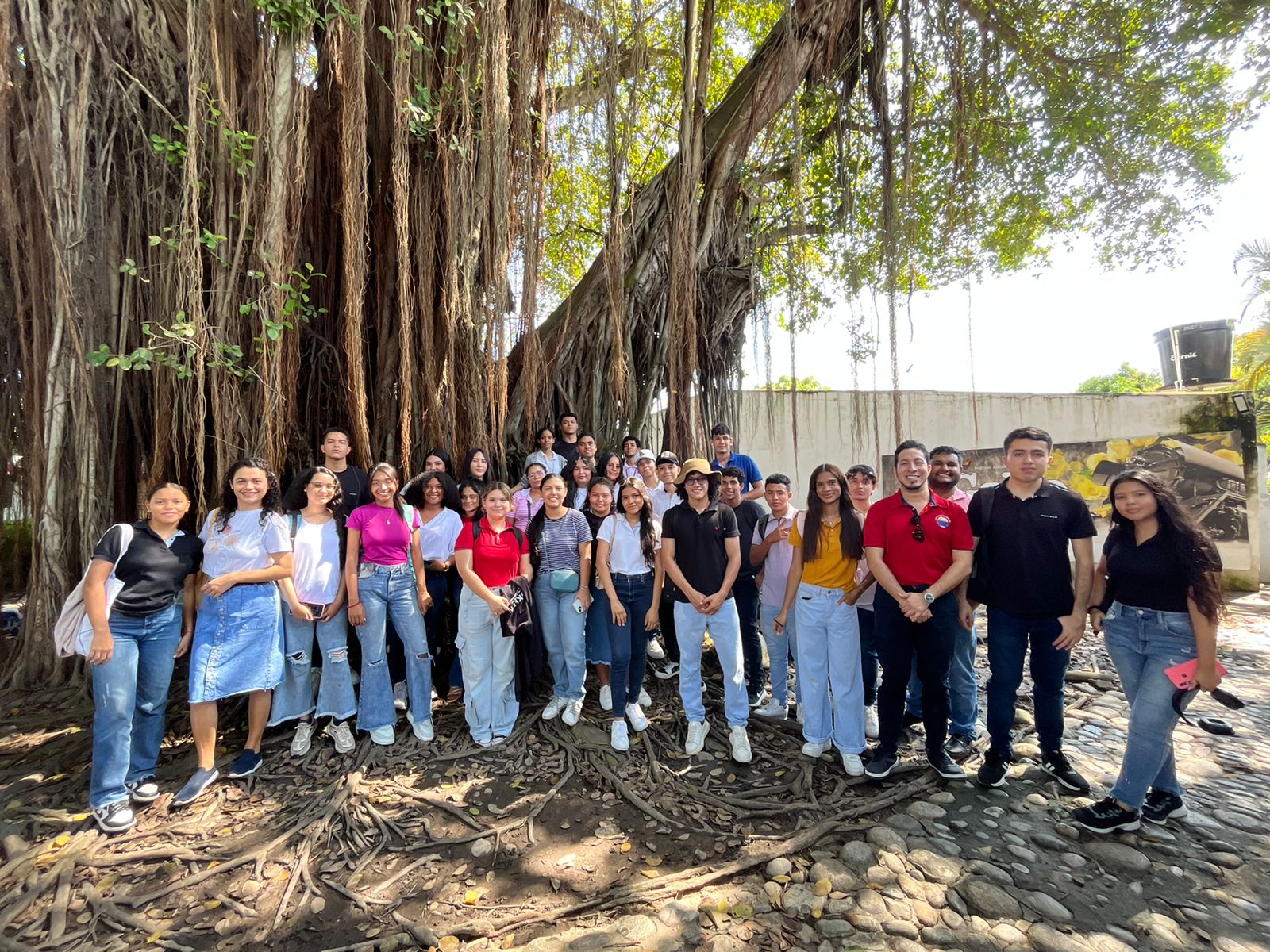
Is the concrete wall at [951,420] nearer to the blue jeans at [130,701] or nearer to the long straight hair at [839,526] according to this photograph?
the long straight hair at [839,526]

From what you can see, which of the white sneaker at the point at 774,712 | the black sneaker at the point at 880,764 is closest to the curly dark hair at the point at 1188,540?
the black sneaker at the point at 880,764

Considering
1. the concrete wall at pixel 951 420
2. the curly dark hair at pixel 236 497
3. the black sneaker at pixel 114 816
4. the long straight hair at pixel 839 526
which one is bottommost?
the black sneaker at pixel 114 816

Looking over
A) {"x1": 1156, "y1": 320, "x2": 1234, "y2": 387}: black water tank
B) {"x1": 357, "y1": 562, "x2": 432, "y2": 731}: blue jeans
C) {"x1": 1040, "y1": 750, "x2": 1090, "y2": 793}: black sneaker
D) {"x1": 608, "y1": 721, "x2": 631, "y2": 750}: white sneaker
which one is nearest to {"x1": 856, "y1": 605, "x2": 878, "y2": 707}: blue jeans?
{"x1": 1040, "y1": 750, "x2": 1090, "y2": 793}: black sneaker

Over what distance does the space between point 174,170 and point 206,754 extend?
3176mm

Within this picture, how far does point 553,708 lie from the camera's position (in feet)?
9.67

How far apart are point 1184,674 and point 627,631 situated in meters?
2.22

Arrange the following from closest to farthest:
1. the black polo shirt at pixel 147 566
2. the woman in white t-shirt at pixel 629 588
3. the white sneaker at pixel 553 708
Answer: the black polo shirt at pixel 147 566, the woman in white t-shirt at pixel 629 588, the white sneaker at pixel 553 708

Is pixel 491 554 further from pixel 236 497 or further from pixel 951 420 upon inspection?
pixel 951 420

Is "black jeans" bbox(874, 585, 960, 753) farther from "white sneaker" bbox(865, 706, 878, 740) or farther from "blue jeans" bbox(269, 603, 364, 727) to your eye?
"blue jeans" bbox(269, 603, 364, 727)

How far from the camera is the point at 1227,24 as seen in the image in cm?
383

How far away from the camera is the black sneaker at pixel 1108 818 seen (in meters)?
2.03

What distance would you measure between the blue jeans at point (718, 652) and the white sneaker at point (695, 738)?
0.03m

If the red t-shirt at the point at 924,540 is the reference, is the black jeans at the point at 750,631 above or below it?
below

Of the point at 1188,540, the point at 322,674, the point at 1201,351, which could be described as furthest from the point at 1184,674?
the point at 1201,351
